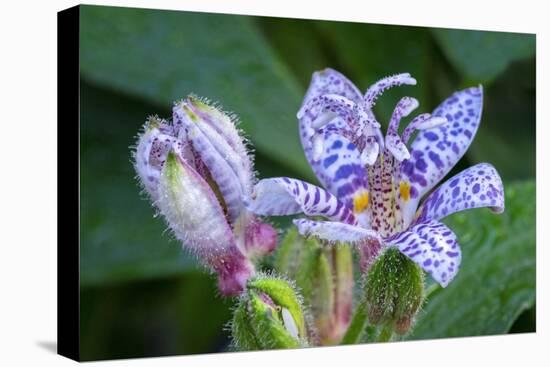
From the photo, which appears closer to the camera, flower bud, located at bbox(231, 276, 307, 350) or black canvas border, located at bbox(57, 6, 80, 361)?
flower bud, located at bbox(231, 276, 307, 350)

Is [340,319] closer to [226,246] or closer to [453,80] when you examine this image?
[226,246]

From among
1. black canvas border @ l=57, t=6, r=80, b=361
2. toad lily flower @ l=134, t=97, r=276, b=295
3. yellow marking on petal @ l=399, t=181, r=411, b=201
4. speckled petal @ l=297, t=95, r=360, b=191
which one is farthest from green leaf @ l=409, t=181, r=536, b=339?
black canvas border @ l=57, t=6, r=80, b=361

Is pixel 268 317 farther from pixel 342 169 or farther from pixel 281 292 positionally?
pixel 342 169

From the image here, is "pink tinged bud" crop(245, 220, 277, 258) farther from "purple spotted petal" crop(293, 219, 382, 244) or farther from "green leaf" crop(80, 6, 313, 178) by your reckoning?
"green leaf" crop(80, 6, 313, 178)

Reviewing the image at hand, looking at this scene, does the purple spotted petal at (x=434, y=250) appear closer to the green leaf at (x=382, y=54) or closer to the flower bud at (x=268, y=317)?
the flower bud at (x=268, y=317)

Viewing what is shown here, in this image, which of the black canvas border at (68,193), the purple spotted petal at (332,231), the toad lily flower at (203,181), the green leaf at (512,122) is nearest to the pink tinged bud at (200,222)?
the toad lily flower at (203,181)

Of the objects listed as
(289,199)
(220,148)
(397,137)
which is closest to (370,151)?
(397,137)
